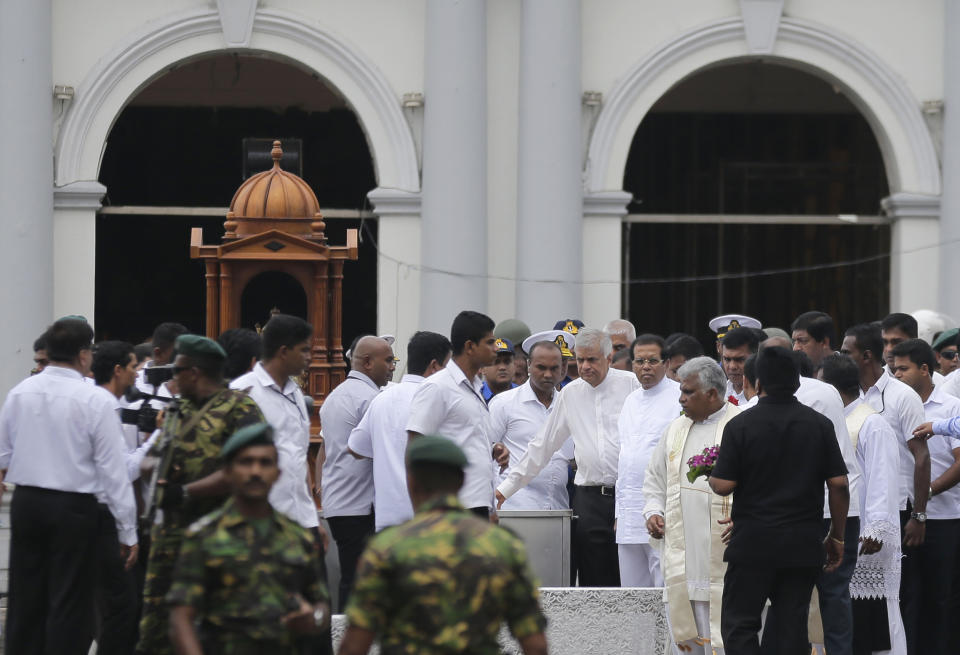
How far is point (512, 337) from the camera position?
42.8 ft

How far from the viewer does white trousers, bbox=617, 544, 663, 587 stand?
9609mm

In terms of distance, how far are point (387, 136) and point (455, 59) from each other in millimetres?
1103

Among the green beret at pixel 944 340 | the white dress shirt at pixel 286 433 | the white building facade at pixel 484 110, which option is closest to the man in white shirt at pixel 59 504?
the white dress shirt at pixel 286 433

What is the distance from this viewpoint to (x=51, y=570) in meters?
8.01

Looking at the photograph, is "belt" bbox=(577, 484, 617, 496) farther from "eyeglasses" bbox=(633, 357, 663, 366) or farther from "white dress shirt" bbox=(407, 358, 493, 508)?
"white dress shirt" bbox=(407, 358, 493, 508)

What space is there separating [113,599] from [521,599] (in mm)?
3941

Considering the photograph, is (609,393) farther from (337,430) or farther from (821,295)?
(821,295)

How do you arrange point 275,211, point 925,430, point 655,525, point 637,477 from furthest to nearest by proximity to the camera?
point 275,211
point 637,477
point 925,430
point 655,525

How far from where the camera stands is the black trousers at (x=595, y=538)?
1005cm

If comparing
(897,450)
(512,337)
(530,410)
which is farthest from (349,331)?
(897,450)

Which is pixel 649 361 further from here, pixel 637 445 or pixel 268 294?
pixel 268 294

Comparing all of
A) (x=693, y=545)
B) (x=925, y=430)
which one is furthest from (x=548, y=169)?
(x=693, y=545)

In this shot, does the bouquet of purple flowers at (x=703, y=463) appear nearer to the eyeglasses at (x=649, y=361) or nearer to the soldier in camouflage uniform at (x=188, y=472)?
the eyeglasses at (x=649, y=361)

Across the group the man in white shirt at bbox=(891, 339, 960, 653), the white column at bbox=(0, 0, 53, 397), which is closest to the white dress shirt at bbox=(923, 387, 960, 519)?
the man in white shirt at bbox=(891, 339, 960, 653)
